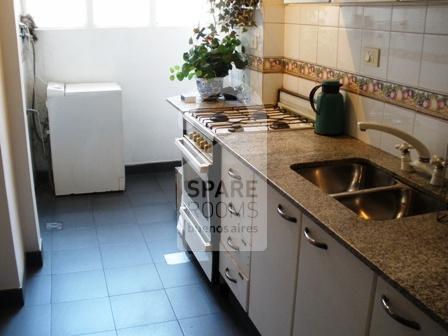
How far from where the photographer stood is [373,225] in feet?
4.83

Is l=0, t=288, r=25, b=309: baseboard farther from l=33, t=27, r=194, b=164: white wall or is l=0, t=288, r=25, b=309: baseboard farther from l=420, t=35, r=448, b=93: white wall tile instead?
l=420, t=35, r=448, b=93: white wall tile

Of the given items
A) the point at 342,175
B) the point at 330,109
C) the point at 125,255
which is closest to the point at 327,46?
the point at 330,109

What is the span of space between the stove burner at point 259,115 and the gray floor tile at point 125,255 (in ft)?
3.59

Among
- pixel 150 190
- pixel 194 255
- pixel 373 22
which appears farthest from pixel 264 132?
pixel 150 190

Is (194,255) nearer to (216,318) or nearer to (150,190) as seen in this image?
(216,318)

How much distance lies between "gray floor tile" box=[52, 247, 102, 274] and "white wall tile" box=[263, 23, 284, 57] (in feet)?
5.25

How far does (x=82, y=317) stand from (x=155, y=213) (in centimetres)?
132

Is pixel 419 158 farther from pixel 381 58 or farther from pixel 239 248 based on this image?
pixel 239 248

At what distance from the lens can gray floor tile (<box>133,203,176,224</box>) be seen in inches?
144

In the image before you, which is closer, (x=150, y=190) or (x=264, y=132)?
(x=264, y=132)

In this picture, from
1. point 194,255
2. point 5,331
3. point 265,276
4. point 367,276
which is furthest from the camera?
point 194,255

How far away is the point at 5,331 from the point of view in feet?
7.81

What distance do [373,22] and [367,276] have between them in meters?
1.24

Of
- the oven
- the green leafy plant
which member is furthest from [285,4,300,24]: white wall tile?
the oven
